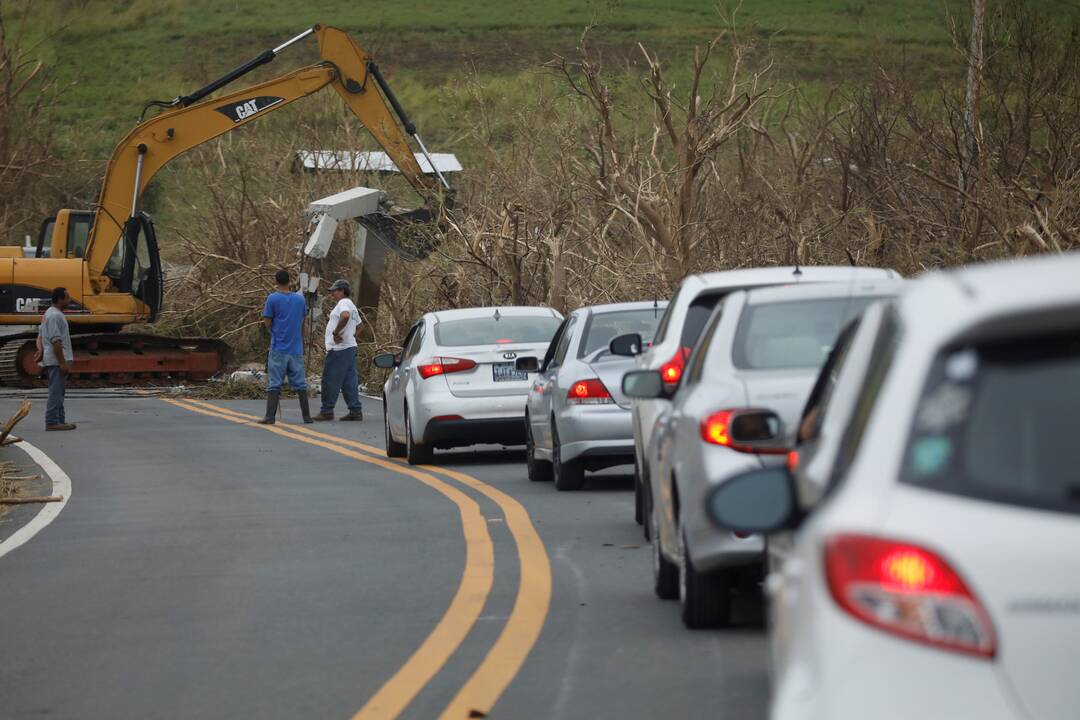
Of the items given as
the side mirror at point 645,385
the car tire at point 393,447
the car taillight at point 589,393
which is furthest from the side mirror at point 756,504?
the car tire at point 393,447

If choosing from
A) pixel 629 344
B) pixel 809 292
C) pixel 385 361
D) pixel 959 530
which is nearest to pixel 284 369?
pixel 385 361

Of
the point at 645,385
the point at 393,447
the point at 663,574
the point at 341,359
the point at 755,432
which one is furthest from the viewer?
the point at 341,359

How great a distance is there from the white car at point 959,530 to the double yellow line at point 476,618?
3.64 m

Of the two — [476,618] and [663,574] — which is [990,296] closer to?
[476,618]

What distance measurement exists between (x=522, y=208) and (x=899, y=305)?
82.6 ft

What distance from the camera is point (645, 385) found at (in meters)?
10.1

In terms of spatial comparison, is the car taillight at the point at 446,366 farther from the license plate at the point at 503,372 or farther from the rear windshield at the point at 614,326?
the rear windshield at the point at 614,326

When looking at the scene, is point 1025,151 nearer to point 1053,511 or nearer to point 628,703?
point 628,703

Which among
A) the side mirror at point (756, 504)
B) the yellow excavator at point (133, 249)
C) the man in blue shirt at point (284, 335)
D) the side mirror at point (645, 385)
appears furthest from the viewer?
the yellow excavator at point (133, 249)

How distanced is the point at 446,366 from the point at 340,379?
299 inches

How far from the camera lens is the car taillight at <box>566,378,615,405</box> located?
14.8 metres

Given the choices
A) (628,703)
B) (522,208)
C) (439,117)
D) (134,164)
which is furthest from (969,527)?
(439,117)

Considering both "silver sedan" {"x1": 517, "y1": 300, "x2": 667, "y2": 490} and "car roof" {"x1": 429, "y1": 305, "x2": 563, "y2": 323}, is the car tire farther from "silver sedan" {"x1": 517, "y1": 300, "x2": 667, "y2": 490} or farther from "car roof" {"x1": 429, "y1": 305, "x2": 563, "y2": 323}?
"silver sedan" {"x1": 517, "y1": 300, "x2": 667, "y2": 490}

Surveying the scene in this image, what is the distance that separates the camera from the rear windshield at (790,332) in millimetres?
8625
